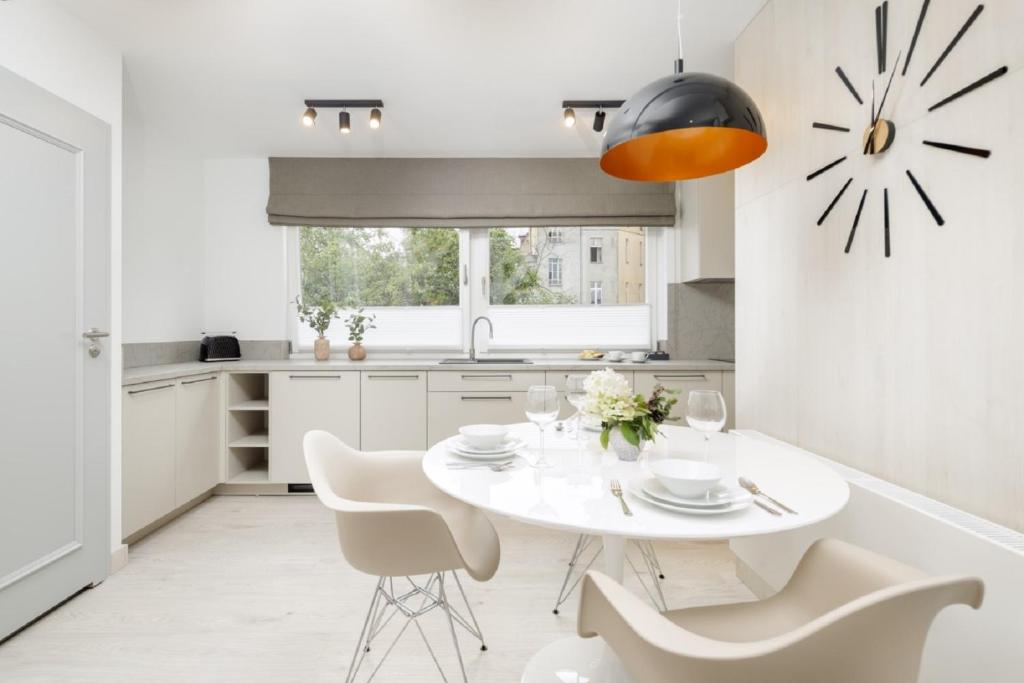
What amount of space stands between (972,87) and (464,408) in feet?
9.19

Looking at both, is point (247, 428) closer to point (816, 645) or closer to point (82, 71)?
point (82, 71)

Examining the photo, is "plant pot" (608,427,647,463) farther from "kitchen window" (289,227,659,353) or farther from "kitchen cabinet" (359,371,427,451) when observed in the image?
"kitchen window" (289,227,659,353)

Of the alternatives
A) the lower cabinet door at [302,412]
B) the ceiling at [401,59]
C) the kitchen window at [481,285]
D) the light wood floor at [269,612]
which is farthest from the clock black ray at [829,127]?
the lower cabinet door at [302,412]

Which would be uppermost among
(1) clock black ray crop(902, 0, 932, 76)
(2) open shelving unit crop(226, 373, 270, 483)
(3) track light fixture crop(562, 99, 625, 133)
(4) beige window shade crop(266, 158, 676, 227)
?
(3) track light fixture crop(562, 99, 625, 133)

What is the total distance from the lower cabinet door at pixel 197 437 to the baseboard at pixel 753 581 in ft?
10.2

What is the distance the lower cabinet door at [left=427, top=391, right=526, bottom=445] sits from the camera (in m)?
3.29

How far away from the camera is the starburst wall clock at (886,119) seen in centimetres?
122

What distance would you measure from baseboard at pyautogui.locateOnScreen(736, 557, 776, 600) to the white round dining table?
0.82 meters

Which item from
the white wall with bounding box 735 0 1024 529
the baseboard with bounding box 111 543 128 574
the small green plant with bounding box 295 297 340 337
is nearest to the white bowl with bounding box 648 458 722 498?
the white wall with bounding box 735 0 1024 529

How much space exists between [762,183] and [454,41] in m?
1.62

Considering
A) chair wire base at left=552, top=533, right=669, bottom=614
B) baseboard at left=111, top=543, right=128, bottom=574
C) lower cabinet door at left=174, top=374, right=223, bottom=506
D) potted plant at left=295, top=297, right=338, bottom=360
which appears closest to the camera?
chair wire base at left=552, top=533, right=669, bottom=614

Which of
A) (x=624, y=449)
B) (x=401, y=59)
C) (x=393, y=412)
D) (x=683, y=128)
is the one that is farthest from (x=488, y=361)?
(x=683, y=128)

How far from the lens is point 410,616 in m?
1.48

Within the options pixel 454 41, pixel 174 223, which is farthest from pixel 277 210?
pixel 454 41
